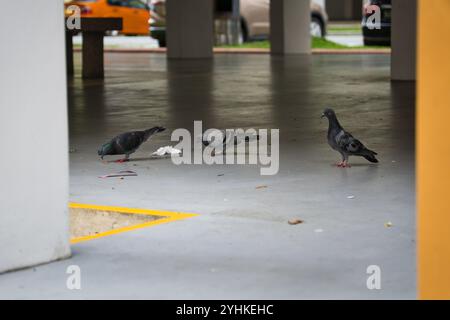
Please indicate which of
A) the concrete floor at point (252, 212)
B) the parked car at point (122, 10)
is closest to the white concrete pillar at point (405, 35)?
the concrete floor at point (252, 212)

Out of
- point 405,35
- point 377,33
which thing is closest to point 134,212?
point 405,35

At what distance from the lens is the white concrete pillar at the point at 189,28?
28.2 m

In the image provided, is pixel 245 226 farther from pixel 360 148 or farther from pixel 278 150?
pixel 278 150

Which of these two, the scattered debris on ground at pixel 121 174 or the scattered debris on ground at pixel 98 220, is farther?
the scattered debris on ground at pixel 121 174

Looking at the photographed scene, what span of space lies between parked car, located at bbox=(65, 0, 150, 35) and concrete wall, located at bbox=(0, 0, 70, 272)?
28.7 metres

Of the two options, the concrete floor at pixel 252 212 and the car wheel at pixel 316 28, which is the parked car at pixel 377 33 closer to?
the car wheel at pixel 316 28

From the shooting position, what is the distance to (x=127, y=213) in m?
7.50

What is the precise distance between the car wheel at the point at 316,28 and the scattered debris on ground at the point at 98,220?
27.5m

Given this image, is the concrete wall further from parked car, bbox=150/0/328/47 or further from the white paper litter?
parked car, bbox=150/0/328/47

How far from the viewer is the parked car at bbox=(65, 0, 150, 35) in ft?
116

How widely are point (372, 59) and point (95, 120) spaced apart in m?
14.7

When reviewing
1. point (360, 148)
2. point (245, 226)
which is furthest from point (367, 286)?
point (360, 148)

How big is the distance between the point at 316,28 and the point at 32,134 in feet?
97.0

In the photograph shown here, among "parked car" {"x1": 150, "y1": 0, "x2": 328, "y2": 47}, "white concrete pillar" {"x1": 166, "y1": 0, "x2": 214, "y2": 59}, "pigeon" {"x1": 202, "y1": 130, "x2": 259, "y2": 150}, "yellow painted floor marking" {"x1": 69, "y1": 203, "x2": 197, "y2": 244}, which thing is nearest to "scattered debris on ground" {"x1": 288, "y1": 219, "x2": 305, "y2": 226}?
"yellow painted floor marking" {"x1": 69, "y1": 203, "x2": 197, "y2": 244}
